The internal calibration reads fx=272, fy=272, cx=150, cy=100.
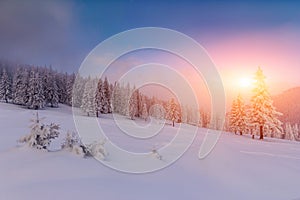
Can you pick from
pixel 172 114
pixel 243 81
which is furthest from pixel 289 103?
pixel 172 114

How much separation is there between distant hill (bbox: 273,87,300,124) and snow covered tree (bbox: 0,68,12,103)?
37.3 feet

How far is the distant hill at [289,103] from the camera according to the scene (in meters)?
9.48

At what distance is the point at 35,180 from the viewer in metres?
3.49

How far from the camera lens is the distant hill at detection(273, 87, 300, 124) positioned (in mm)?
9483

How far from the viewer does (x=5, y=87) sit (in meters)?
12.7

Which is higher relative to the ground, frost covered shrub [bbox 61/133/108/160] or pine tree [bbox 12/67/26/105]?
pine tree [bbox 12/67/26/105]

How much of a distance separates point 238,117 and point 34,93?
11810mm

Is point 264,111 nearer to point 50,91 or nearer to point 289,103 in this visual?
point 289,103

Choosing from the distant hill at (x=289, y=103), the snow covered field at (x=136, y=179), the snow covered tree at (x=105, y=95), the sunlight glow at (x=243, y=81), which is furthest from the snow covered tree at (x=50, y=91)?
the distant hill at (x=289, y=103)

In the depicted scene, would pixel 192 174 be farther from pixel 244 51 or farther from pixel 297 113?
pixel 297 113

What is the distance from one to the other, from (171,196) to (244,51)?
604 centimetres

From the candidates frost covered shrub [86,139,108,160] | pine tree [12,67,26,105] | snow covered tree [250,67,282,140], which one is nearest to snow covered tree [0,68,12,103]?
pine tree [12,67,26,105]

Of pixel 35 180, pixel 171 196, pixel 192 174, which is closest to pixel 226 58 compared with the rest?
pixel 192 174

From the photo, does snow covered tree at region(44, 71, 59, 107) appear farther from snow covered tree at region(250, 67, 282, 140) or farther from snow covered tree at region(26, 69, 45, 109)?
snow covered tree at region(250, 67, 282, 140)
